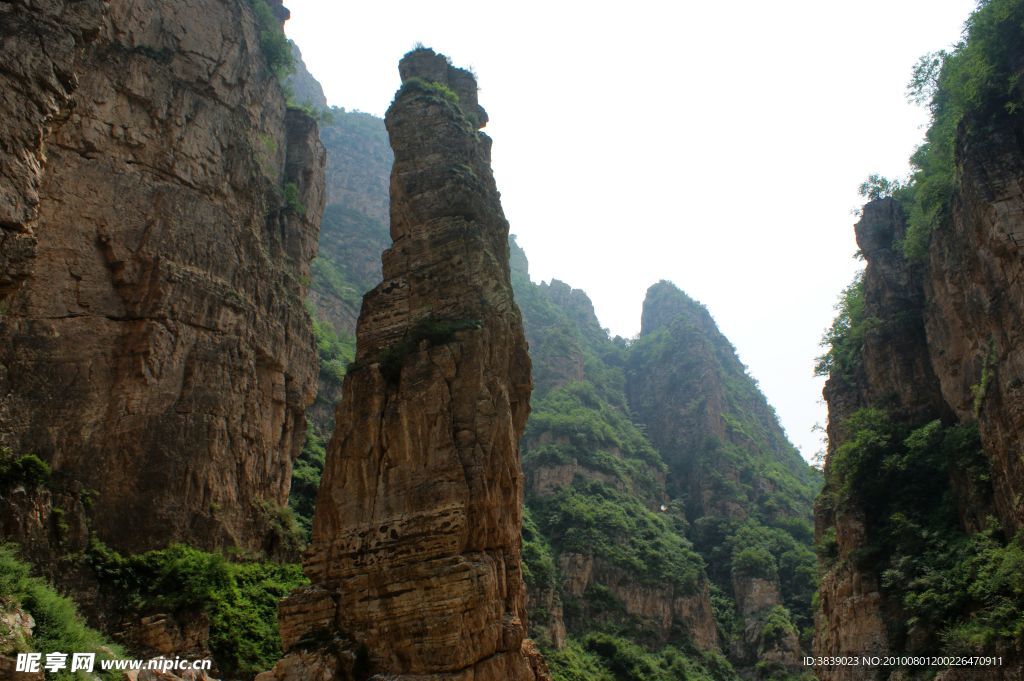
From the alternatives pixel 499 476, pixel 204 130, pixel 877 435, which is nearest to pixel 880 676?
pixel 877 435

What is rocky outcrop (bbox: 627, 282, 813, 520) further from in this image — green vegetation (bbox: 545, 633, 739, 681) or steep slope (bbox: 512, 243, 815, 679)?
green vegetation (bbox: 545, 633, 739, 681)

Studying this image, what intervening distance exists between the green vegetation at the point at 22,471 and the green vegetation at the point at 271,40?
21.2 metres

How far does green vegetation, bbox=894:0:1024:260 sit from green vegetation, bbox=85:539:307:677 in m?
25.4

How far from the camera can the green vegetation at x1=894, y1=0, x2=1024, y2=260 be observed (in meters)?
24.4

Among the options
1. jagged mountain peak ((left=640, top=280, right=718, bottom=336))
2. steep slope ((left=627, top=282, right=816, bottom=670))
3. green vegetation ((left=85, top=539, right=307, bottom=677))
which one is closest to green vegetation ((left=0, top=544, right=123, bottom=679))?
green vegetation ((left=85, top=539, right=307, bottom=677))

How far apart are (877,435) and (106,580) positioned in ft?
82.8

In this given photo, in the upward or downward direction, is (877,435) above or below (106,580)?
above

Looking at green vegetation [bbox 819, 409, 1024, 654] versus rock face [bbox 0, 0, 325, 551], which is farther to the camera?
rock face [bbox 0, 0, 325, 551]

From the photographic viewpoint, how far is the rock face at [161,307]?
76.4ft

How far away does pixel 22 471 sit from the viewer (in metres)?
21.7

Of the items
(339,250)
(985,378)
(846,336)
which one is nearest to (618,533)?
(846,336)

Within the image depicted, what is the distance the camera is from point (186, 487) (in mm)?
24891

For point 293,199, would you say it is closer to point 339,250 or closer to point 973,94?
point 973,94

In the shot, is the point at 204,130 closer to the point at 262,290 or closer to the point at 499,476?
the point at 262,290
